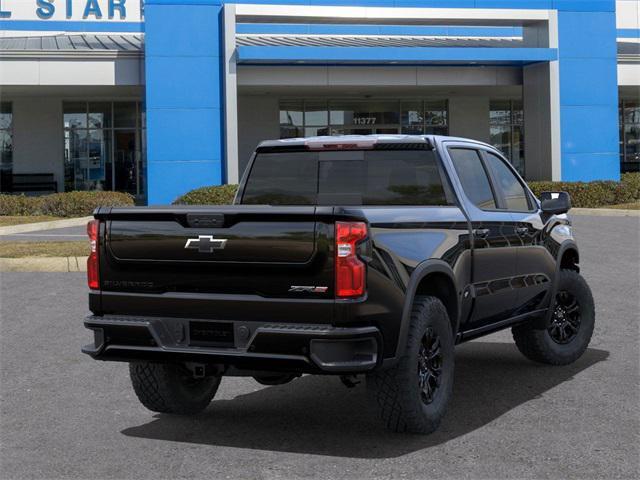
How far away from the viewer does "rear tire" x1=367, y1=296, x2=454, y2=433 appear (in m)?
5.25

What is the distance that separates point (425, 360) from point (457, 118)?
32.2 meters

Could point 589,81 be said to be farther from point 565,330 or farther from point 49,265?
point 565,330

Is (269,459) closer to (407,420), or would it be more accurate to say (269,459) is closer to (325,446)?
(325,446)

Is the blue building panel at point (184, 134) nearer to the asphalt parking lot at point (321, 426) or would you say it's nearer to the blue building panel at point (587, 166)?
the blue building panel at point (587, 166)

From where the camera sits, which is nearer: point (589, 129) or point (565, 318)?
point (565, 318)

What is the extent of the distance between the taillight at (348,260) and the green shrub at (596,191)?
860 inches

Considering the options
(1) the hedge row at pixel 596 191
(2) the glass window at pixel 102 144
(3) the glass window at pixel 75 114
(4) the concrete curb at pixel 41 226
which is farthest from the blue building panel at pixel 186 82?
(3) the glass window at pixel 75 114

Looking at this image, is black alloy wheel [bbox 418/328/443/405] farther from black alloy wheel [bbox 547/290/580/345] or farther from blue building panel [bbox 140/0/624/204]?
blue building panel [bbox 140/0/624/204]

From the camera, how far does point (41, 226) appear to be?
22.4 metres

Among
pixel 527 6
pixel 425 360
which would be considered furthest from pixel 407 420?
pixel 527 6

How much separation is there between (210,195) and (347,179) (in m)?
18.0

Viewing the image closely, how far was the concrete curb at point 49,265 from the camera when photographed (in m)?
14.5

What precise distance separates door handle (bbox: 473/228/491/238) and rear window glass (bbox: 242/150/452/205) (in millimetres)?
281

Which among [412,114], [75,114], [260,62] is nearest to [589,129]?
[412,114]
